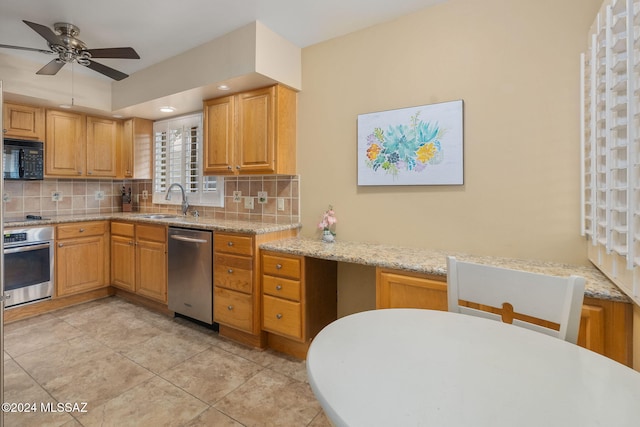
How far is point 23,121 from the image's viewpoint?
3223 mm

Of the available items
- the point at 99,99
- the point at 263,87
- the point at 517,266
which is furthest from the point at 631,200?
the point at 99,99

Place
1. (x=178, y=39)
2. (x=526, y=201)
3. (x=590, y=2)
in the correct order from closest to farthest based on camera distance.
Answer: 1. (x=590, y=2)
2. (x=526, y=201)
3. (x=178, y=39)

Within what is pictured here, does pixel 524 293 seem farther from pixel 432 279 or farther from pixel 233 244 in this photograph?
pixel 233 244

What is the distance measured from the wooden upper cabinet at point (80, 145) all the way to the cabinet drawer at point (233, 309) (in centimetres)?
246

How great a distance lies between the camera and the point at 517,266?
1784mm

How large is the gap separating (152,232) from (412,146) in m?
2.64

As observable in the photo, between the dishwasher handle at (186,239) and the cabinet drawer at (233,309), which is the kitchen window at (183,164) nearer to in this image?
the dishwasher handle at (186,239)

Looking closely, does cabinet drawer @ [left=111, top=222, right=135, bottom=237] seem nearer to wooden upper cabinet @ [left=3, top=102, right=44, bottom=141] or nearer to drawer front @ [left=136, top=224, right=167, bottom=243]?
drawer front @ [left=136, top=224, right=167, bottom=243]

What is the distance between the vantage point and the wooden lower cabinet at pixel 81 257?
10.6 feet

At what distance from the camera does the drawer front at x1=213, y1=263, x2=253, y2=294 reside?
2465 millimetres

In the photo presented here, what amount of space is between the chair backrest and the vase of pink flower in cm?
137

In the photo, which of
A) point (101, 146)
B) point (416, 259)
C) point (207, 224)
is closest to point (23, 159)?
point (101, 146)

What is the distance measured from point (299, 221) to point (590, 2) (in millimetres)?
2416

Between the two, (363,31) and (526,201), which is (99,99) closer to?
(363,31)
